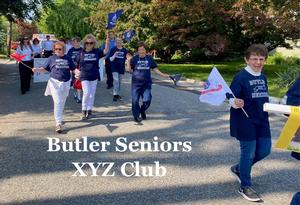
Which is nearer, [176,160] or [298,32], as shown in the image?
[176,160]

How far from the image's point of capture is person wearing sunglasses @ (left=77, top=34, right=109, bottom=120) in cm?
902

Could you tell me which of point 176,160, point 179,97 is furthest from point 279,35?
point 176,160

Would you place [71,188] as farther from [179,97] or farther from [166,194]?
[179,97]

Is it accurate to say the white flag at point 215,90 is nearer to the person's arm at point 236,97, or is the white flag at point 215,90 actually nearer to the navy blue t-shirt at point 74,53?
the person's arm at point 236,97

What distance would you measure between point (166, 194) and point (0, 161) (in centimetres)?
251

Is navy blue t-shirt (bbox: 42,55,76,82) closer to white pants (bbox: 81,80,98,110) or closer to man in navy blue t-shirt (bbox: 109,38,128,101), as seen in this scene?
white pants (bbox: 81,80,98,110)

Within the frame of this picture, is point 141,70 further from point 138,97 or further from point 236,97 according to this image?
point 236,97

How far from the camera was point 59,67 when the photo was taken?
8.20 meters

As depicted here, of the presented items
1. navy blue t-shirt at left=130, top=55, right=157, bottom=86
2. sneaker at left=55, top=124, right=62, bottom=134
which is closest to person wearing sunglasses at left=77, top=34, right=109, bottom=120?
navy blue t-shirt at left=130, top=55, right=157, bottom=86

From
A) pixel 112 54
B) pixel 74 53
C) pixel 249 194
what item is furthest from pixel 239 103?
pixel 112 54

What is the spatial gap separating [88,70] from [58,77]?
996 millimetres

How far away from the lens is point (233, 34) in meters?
23.9

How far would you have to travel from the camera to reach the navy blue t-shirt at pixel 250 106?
4848 millimetres

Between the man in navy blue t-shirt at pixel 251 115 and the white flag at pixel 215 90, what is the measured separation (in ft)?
0.45
